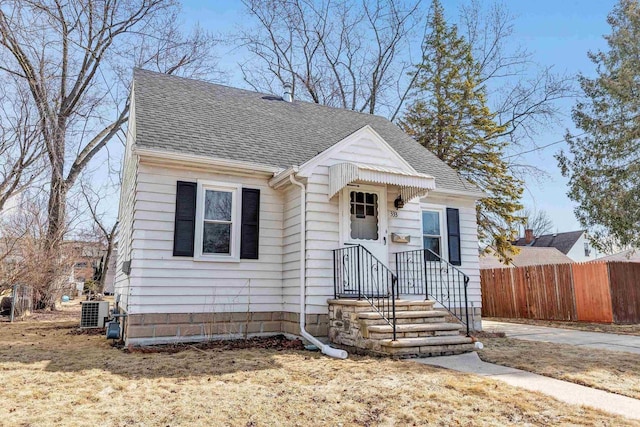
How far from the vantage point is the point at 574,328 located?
11320 mm

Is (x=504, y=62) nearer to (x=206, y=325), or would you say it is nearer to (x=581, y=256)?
(x=206, y=325)

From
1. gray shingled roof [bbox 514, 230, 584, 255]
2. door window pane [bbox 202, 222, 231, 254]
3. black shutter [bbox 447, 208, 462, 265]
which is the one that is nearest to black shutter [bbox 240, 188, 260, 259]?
door window pane [bbox 202, 222, 231, 254]

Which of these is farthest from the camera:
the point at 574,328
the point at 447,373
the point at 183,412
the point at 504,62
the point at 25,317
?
the point at 504,62

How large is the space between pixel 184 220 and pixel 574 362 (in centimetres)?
623

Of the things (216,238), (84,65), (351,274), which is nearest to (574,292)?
(351,274)

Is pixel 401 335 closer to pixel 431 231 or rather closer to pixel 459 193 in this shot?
pixel 431 231

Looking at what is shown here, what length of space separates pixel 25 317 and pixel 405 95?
16527mm

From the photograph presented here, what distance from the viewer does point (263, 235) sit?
8180mm

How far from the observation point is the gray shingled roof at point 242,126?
26.8ft

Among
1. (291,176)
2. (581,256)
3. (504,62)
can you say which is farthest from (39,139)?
(581,256)

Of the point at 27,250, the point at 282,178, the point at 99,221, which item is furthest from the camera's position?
the point at 99,221

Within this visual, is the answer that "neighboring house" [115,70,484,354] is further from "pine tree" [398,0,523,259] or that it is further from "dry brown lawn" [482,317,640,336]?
"pine tree" [398,0,523,259]

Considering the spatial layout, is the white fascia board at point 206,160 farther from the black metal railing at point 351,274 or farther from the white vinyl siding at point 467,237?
the white vinyl siding at point 467,237

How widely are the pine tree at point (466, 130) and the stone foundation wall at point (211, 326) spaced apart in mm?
9434
